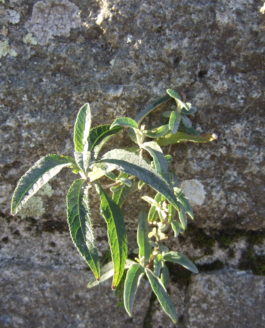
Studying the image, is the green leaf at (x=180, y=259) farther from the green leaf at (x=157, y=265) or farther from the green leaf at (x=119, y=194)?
the green leaf at (x=119, y=194)

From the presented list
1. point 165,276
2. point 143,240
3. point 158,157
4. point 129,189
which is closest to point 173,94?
point 158,157

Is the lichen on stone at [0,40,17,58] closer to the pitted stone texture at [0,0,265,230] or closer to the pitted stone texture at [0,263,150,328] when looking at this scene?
the pitted stone texture at [0,0,265,230]

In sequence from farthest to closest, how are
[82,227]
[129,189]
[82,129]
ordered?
[129,189]
[82,129]
[82,227]

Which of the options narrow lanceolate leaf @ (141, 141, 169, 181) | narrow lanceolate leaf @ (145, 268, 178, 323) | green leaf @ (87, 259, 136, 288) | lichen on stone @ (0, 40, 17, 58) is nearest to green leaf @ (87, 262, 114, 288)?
green leaf @ (87, 259, 136, 288)

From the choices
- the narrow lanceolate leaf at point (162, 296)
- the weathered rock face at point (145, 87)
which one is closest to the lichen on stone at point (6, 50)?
the weathered rock face at point (145, 87)

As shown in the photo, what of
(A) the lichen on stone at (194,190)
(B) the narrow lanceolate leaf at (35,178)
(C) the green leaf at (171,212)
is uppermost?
(B) the narrow lanceolate leaf at (35,178)

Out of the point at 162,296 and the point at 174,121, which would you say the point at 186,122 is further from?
the point at 162,296

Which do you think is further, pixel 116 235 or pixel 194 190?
pixel 194 190
